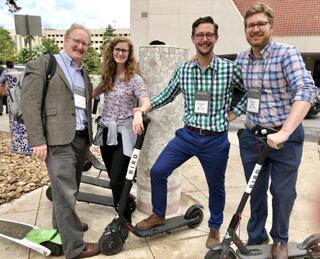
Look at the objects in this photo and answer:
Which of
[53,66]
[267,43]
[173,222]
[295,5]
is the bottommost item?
[173,222]

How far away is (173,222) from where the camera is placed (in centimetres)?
335

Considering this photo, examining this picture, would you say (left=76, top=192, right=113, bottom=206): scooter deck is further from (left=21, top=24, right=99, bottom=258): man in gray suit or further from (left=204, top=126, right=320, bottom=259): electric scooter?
(left=204, top=126, right=320, bottom=259): electric scooter

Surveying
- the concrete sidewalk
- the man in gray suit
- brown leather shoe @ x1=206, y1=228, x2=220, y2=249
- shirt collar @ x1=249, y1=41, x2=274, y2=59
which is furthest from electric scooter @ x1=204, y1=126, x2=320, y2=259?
the man in gray suit

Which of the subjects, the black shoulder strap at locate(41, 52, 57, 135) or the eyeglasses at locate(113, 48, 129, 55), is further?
the eyeglasses at locate(113, 48, 129, 55)

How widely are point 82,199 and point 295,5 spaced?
27789 mm

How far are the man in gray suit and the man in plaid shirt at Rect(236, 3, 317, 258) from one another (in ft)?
4.63

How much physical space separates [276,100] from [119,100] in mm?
1425

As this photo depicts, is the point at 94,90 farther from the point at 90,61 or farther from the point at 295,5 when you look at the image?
the point at 90,61

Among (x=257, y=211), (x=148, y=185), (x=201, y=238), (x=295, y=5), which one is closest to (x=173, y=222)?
(x=201, y=238)

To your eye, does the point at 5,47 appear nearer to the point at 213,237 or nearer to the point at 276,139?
the point at 213,237

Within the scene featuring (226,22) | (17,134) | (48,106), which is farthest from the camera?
(226,22)

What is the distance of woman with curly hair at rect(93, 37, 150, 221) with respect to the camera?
312 cm

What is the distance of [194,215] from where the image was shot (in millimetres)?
3518

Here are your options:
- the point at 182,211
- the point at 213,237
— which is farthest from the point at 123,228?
the point at 182,211
